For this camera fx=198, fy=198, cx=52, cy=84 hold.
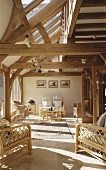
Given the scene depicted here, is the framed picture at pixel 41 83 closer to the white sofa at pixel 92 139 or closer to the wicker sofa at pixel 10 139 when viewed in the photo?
the wicker sofa at pixel 10 139

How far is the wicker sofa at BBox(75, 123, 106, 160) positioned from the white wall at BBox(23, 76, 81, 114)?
7.30m

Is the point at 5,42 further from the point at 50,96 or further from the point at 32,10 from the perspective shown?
the point at 50,96

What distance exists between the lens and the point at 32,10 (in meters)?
5.48

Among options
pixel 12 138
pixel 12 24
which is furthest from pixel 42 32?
pixel 12 138

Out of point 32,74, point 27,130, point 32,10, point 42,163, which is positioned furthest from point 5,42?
point 32,74

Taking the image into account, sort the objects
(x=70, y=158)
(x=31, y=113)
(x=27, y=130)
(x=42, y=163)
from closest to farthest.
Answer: (x=42, y=163) < (x=70, y=158) < (x=27, y=130) < (x=31, y=113)

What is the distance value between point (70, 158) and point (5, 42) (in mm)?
3317

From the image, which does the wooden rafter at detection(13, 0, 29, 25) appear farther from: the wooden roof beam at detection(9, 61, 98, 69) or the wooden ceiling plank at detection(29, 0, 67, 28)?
the wooden roof beam at detection(9, 61, 98, 69)

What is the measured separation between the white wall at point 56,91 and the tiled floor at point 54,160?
22.7ft

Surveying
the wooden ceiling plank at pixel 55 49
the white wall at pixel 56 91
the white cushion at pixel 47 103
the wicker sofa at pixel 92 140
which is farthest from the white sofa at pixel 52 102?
the wicker sofa at pixel 92 140

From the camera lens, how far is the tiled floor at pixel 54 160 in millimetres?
3650

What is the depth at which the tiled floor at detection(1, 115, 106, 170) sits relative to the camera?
3.65 metres

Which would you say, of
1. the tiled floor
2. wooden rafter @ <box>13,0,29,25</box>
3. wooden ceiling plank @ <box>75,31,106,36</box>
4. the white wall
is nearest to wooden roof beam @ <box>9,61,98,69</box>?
the white wall

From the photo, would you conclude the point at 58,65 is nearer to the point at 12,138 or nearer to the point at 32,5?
the point at 32,5
